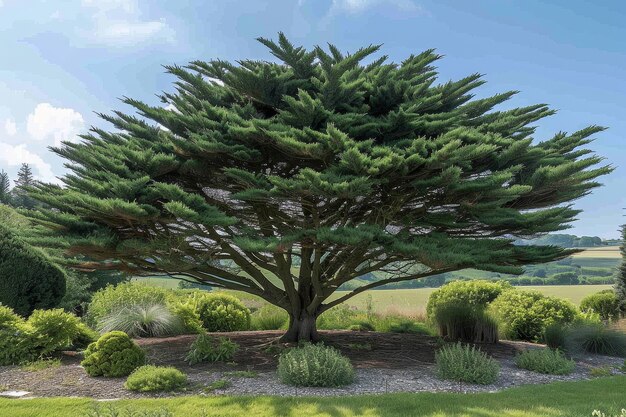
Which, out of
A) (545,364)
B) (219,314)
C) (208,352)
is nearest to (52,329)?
(208,352)

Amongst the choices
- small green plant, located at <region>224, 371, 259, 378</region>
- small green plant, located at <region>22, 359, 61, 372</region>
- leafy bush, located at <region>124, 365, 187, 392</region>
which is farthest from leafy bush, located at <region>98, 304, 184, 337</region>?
leafy bush, located at <region>124, 365, 187, 392</region>

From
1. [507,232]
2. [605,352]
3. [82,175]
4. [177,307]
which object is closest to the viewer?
[82,175]

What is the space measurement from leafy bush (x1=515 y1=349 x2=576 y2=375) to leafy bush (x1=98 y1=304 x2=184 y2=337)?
8.33 m

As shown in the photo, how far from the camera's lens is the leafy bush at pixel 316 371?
7207 millimetres

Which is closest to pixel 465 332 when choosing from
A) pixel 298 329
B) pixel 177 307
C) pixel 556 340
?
pixel 556 340

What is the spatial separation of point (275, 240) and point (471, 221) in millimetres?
4315

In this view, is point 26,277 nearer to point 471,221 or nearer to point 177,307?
point 177,307

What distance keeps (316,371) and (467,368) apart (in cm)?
247

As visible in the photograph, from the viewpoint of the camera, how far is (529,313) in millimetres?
13633

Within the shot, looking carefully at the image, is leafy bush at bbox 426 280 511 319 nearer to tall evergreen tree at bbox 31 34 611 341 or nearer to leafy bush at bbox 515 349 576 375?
tall evergreen tree at bbox 31 34 611 341

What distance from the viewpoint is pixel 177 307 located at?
13672mm

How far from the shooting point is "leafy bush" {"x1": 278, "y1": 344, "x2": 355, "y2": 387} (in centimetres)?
721

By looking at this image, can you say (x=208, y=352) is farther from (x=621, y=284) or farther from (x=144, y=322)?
(x=621, y=284)

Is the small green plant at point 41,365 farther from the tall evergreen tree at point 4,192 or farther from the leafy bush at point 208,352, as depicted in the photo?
the tall evergreen tree at point 4,192
